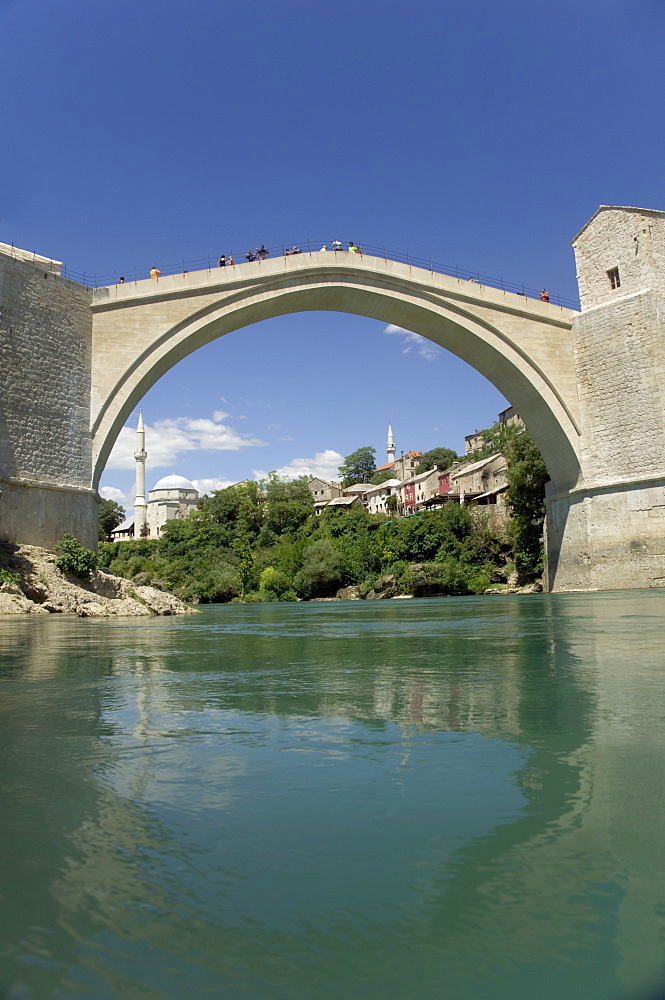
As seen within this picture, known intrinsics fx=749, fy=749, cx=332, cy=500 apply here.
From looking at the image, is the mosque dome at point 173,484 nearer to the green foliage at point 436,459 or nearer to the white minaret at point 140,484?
the white minaret at point 140,484

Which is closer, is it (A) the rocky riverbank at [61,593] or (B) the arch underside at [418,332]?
(A) the rocky riverbank at [61,593]

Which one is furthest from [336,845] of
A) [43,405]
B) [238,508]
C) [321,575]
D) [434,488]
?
[434,488]

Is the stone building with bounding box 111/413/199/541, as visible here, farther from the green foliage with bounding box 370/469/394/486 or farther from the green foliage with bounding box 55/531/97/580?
the green foliage with bounding box 55/531/97/580

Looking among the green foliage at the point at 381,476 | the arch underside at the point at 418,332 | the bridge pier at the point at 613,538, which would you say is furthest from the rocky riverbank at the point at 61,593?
the green foliage at the point at 381,476

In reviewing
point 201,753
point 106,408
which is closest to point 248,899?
point 201,753

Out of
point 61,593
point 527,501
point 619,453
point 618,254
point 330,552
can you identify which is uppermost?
point 618,254

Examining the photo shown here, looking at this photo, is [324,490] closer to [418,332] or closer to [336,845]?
[418,332]

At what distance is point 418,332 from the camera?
20984mm

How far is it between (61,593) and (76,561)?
1.28 meters

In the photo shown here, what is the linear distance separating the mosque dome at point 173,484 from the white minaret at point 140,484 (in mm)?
7033

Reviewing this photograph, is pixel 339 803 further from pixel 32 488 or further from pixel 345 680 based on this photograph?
pixel 32 488

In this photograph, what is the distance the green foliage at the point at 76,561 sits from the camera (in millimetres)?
14367

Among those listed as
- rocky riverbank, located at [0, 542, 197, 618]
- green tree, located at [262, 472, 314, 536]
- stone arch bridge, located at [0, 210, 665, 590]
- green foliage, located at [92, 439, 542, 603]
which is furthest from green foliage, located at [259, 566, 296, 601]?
rocky riverbank, located at [0, 542, 197, 618]

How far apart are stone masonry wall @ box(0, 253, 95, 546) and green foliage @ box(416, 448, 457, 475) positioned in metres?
45.2
